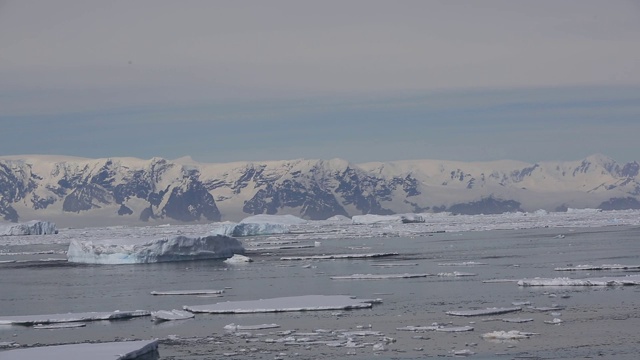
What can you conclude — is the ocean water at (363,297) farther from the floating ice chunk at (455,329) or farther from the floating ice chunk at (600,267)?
the floating ice chunk at (600,267)

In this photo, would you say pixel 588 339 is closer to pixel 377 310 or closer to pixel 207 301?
pixel 377 310

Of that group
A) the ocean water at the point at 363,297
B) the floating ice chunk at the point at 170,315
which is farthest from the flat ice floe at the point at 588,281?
the floating ice chunk at the point at 170,315

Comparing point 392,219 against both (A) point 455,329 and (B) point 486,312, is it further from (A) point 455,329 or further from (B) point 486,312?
(A) point 455,329

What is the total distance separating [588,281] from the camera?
26.7 metres

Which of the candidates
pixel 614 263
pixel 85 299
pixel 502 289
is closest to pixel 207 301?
pixel 85 299

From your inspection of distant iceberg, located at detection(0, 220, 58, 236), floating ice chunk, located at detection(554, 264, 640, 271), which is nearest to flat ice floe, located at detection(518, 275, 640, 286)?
floating ice chunk, located at detection(554, 264, 640, 271)

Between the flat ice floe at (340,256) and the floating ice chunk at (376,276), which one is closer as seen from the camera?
the floating ice chunk at (376,276)

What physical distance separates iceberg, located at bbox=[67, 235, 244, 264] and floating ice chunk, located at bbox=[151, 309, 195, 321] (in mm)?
18880

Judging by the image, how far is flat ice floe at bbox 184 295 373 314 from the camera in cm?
2389

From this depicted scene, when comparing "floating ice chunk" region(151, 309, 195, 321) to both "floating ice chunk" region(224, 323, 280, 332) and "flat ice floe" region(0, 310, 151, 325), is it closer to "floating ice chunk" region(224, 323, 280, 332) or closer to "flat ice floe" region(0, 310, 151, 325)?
"flat ice floe" region(0, 310, 151, 325)

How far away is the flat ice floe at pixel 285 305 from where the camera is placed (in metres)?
23.9

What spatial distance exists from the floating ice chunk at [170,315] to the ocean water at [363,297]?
0.25 meters

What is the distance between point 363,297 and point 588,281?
5902 millimetres

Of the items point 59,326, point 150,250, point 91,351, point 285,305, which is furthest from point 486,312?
point 150,250
